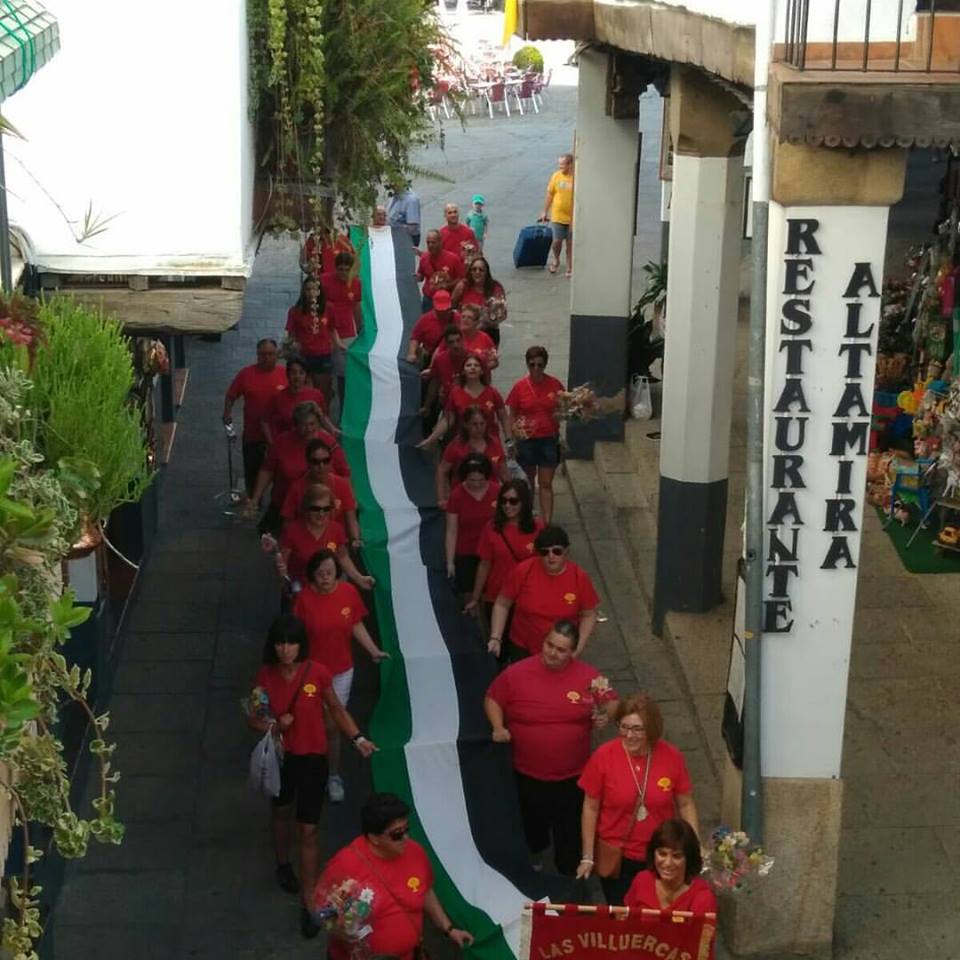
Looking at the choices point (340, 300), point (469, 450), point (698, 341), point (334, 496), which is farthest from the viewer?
point (340, 300)

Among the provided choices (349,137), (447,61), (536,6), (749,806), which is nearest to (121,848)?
(749,806)

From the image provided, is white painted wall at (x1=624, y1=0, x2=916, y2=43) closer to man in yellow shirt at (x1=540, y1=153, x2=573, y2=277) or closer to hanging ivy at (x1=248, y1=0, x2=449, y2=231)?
hanging ivy at (x1=248, y1=0, x2=449, y2=231)

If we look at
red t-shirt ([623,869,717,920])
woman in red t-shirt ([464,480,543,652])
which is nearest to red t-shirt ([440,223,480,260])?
woman in red t-shirt ([464,480,543,652])

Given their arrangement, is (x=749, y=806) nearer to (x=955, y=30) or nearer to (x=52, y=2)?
(x=955, y=30)

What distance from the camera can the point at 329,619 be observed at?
998 centimetres

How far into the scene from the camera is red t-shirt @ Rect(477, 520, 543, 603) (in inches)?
438

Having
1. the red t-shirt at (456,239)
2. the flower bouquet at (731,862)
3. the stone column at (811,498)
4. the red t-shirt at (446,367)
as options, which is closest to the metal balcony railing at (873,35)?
the stone column at (811,498)

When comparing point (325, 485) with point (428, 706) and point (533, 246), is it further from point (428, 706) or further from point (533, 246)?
point (533, 246)

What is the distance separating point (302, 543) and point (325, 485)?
0.60 meters

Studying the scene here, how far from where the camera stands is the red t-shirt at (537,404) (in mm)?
13734

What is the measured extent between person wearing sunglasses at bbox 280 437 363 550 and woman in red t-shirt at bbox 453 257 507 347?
4.96m

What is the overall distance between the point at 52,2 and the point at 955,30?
4268 millimetres

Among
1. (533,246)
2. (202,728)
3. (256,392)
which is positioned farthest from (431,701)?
(533,246)

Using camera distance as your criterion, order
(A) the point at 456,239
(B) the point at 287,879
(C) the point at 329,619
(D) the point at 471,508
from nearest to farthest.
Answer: (B) the point at 287,879 → (C) the point at 329,619 → (D) the point at 471,508 → (A) the point at 456,239
